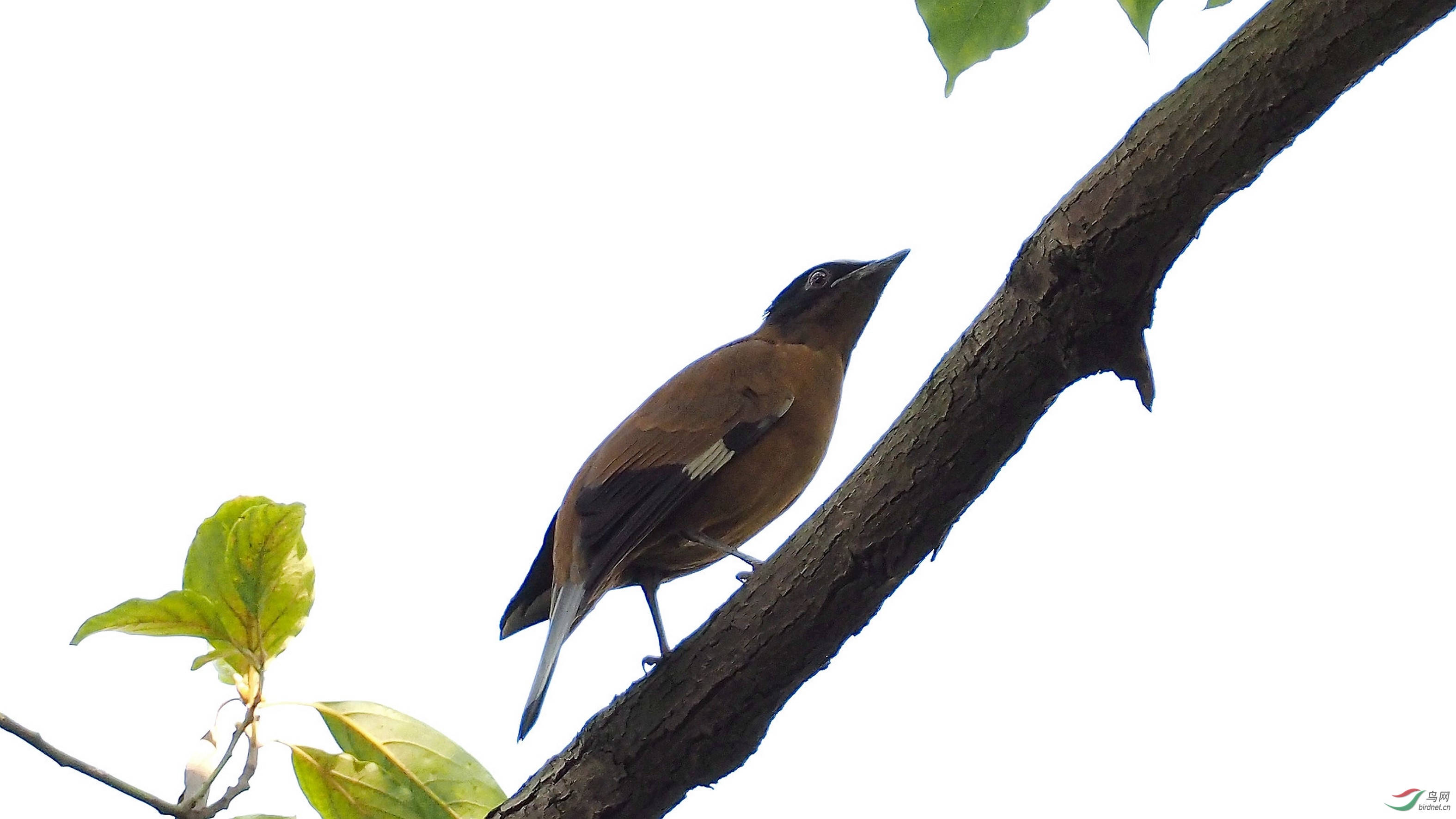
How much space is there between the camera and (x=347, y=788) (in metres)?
3.65

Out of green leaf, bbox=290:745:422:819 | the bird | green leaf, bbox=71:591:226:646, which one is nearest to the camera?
green leaf, bbox=71:591:226:646

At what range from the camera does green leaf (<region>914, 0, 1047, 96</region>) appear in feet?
10.0

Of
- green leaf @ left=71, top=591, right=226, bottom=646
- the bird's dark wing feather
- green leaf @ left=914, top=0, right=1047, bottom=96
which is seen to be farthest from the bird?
green leaf @ left=914, top=0, right=1047, bottom=96

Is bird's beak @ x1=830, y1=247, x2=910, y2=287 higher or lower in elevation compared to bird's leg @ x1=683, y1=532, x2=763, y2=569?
higher

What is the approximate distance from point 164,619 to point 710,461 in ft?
6.33

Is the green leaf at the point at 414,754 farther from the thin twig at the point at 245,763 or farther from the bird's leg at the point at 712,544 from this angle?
the bird's leg at the point at 712,544

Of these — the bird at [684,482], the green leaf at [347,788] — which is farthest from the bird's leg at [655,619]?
the green leaf at [347,788]

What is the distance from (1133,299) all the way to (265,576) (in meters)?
2.35

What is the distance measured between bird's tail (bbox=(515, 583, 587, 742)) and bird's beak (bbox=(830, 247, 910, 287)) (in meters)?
2.27

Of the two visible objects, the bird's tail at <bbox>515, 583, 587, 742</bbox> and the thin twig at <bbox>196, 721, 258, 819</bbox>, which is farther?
the bird's tail at <bbox>515, 583, 587, 742</bbox>

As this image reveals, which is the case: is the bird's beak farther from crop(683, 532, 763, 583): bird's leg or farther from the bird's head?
crop(683, 532, 763, 583): bird's leg

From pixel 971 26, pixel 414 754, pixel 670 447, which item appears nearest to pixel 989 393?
pixel 971 26

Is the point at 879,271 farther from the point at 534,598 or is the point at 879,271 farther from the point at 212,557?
the point at 212,557

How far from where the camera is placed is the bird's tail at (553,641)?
3.93 m
